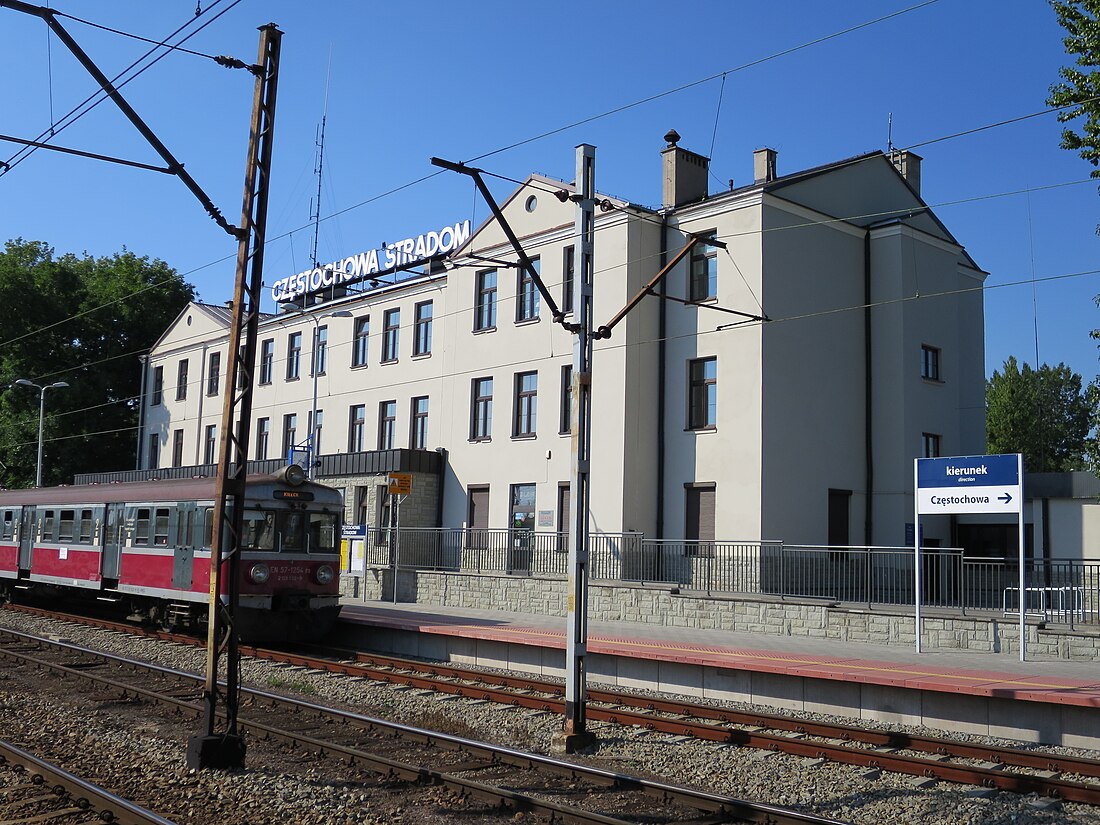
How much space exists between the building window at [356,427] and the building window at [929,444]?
63.1 feet

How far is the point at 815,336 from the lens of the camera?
1111 inches

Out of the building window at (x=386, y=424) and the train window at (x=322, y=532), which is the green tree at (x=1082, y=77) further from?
the building window at (x=386, y=424)

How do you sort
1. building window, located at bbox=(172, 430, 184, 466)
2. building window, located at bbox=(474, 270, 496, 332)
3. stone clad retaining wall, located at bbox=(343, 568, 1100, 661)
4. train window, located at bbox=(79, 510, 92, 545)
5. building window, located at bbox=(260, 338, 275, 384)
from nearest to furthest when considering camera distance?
stone clad retaining wall, located at bbox=(343, 568, 1100, 661) → train window, located at bbox=(79, 510, 92, 545) → building window, located at bbox=(474, 270, 496, 332) → building window, located at bbox=(260, 338, 275, 384) → building window, located at bbox=(172, 430, 184, 466)

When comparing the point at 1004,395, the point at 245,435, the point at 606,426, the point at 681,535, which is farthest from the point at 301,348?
the point at 1004,395

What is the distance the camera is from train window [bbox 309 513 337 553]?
20.7 m

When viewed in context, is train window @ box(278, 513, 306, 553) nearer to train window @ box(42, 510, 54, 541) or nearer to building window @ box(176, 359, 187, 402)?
train window @ box(42, 510, 54, 541)

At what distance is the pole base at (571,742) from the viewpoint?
1159 cm

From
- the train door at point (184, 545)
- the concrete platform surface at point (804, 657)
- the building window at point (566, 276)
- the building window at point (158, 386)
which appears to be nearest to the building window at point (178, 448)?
the building window at point (158, 386)

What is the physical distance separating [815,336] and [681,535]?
6.43 meters

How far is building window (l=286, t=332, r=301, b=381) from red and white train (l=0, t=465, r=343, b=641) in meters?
17.9

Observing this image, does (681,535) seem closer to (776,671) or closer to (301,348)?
(776,671)

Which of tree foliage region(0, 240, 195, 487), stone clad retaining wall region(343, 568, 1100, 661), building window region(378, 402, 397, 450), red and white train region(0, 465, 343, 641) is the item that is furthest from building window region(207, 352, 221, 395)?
red and white train region(0, 465, 343, 641)

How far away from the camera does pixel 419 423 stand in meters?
35.8

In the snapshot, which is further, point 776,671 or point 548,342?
point 548,342
